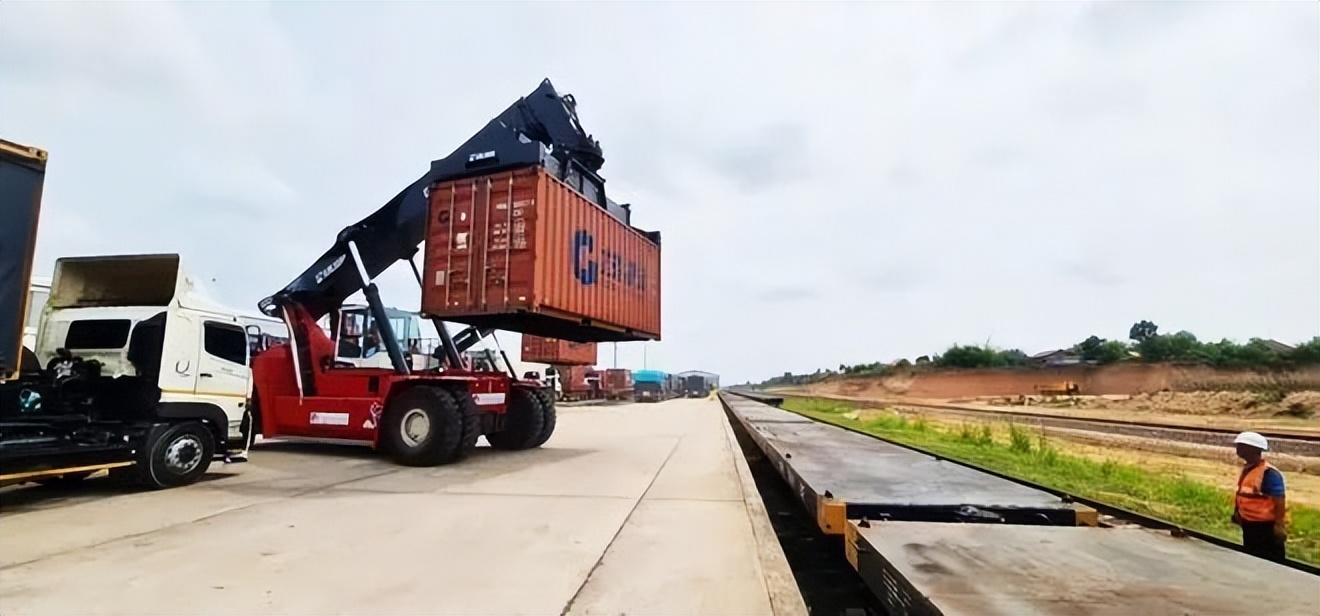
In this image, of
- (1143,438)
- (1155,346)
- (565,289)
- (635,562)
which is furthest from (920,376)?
(635,562)

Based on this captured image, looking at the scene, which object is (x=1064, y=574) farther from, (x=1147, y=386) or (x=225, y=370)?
(x=1147, y=386)

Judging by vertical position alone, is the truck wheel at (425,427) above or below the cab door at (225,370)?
below

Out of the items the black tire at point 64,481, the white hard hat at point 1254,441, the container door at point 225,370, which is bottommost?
the black tire at point 64,481

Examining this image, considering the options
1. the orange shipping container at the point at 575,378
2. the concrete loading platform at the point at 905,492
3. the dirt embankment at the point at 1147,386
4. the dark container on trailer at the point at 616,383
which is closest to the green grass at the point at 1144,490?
the concrete loading platform at the point at 905,492

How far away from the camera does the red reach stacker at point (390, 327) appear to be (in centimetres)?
1021

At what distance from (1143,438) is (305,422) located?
1963cm

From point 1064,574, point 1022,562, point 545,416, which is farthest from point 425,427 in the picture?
point 1064,574

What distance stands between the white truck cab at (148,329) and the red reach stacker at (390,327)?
231 cm

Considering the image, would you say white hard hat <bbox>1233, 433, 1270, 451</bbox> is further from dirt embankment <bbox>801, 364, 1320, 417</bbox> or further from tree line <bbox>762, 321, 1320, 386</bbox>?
tree line <bbox>762, 321, 1320, 386</bbox>

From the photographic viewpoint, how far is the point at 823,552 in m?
5.96

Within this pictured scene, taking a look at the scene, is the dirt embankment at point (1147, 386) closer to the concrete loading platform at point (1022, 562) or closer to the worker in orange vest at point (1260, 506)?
the worker in orange vest at point (1260, 506)

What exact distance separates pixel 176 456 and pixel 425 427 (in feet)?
10.1

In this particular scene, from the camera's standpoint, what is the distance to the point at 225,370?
27.6ft

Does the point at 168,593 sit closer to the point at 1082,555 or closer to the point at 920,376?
the point at 1082,555
